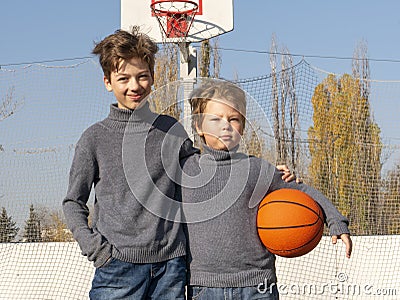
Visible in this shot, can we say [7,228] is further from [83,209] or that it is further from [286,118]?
[83,209]

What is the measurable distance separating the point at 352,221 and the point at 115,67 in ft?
20.7

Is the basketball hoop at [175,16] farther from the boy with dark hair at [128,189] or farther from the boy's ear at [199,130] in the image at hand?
the boy with dark hair at [128,189]

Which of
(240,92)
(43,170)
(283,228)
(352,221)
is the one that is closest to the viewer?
(283,228)

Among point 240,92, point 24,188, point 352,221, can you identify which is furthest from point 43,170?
point 240,92

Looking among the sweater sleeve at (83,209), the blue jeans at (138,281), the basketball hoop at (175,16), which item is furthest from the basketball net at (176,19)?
the blue jeans at (138,281)

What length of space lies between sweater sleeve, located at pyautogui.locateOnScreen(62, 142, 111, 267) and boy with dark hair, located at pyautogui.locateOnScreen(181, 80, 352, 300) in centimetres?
36

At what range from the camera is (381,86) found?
7.63 metres

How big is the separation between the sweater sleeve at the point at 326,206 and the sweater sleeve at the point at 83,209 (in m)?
0.72

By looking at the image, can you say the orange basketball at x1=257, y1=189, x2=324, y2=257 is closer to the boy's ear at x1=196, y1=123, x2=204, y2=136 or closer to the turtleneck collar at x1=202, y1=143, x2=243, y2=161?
the turtleneck collar at x1=202, y1=143, x2=243, y2=161

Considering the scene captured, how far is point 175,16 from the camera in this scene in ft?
21.7

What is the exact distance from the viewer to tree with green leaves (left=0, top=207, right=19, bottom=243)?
23.8 feet

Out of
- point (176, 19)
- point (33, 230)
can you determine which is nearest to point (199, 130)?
point (176, 19)

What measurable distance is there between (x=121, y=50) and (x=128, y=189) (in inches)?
19.9

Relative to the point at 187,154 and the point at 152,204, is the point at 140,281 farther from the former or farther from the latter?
the point at 187,154
